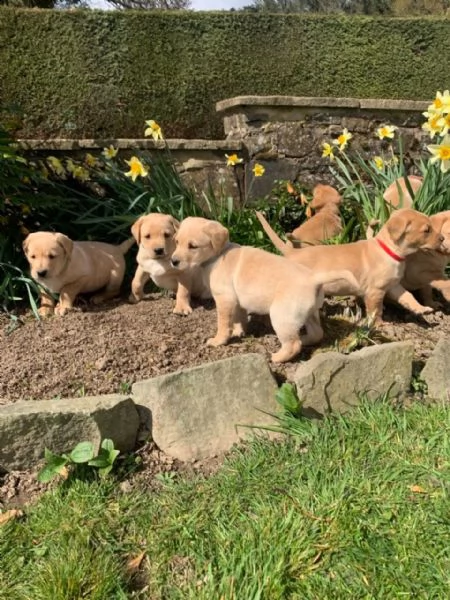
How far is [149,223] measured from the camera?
3.98 m

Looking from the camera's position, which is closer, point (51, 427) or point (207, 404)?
point (51, 427)

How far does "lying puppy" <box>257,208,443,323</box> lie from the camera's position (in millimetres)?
3613

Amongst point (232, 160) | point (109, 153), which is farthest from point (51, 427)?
point (232, 160)

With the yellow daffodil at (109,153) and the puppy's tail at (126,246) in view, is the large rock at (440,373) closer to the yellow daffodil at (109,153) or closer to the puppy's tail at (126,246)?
the puppy's tail at (126,246)

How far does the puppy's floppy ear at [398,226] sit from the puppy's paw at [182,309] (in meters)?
1.48

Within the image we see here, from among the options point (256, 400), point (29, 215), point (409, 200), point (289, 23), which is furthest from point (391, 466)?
point (289, 23)

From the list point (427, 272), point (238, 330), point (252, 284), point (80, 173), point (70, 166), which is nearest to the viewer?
point (252, 284)

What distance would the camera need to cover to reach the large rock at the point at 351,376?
2.93 meters

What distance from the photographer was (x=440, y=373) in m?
→ 3.08

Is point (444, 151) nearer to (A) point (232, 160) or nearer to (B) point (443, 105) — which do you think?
(B) point (443, 105)

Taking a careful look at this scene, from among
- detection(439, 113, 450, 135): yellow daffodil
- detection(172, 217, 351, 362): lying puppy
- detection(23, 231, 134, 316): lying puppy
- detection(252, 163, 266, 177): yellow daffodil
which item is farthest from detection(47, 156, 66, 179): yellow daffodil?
detection(439, 113, 450, 135): yellow daffodil

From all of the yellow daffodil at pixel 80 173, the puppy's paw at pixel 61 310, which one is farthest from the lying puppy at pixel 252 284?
the yellow daffodil at pixel 80 173

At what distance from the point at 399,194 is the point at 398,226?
0.92 meters

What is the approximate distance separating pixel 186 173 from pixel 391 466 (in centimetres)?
425
